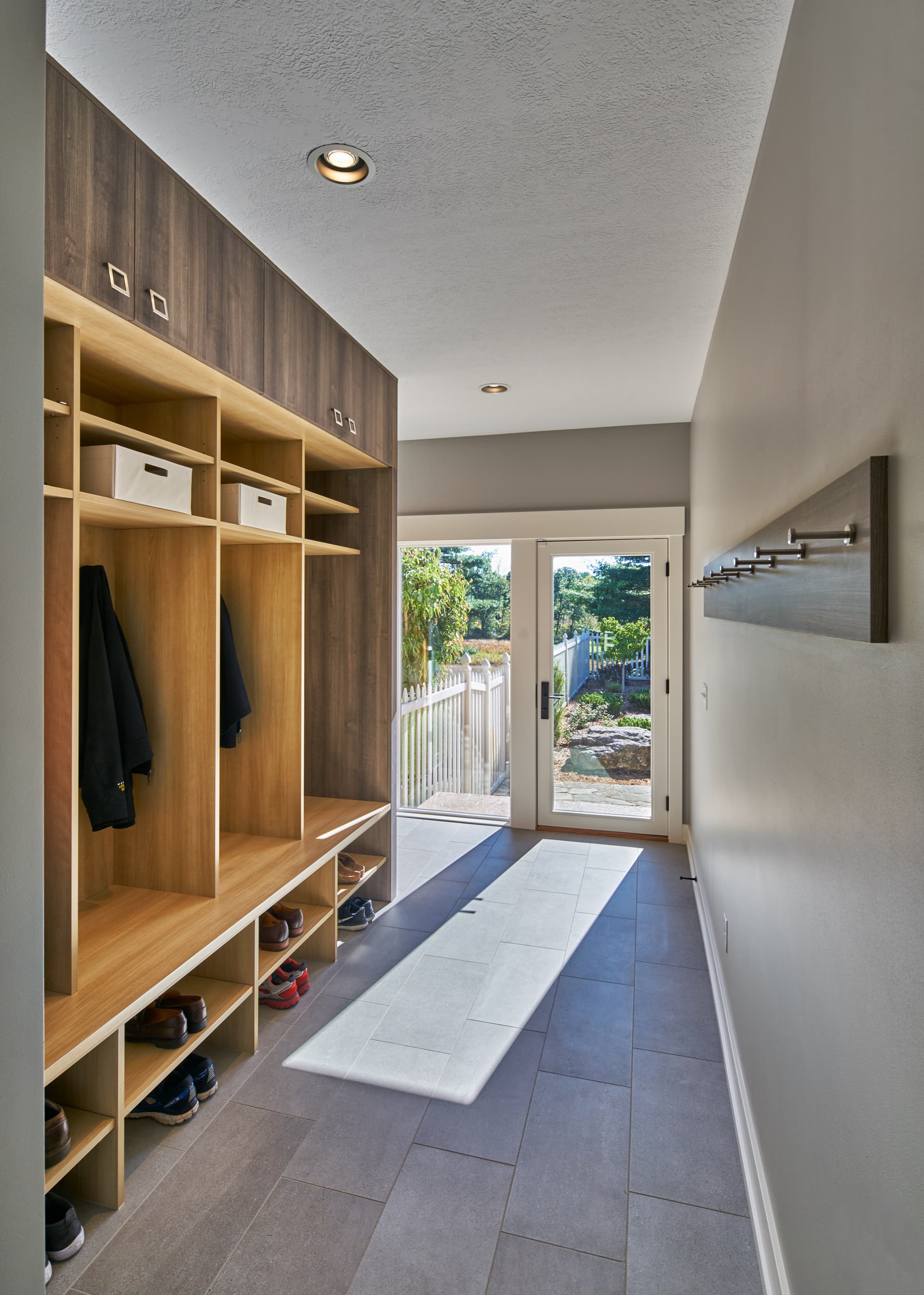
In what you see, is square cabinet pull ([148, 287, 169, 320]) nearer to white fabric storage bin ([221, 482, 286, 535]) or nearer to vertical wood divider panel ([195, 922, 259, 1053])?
white fabric storage bin ([221, 482, 286, 535])

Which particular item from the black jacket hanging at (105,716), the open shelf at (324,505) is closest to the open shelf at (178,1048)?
the black jacket hanging at (105,716)

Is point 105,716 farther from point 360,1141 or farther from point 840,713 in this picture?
point 840,713

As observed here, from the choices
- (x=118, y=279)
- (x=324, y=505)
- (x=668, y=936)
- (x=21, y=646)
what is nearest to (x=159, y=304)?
(x=118, y=279)

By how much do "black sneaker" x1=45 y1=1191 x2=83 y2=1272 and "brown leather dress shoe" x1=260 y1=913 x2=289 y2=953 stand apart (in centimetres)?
97

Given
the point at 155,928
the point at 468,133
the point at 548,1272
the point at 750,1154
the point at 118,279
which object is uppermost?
the point at 468,133

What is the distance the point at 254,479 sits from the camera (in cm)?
264

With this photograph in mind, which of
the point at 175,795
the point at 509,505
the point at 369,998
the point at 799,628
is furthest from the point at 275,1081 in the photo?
the point at 509,505

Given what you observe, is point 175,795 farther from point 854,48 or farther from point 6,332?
point 854,48

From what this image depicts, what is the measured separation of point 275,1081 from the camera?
7.25 ft

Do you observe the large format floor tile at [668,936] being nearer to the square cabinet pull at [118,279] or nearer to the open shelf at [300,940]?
the open shelf at [300,940]

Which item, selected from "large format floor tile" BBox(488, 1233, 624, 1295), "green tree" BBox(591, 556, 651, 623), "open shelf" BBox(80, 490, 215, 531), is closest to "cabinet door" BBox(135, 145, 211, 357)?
"open shelf" BBox(80, 490, 215, 531)

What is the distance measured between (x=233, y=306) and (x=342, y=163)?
20.8 inches

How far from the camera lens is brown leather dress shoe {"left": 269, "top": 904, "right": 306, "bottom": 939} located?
2.69m

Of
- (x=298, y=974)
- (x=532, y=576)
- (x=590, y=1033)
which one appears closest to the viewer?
(x=590, y=1033)
